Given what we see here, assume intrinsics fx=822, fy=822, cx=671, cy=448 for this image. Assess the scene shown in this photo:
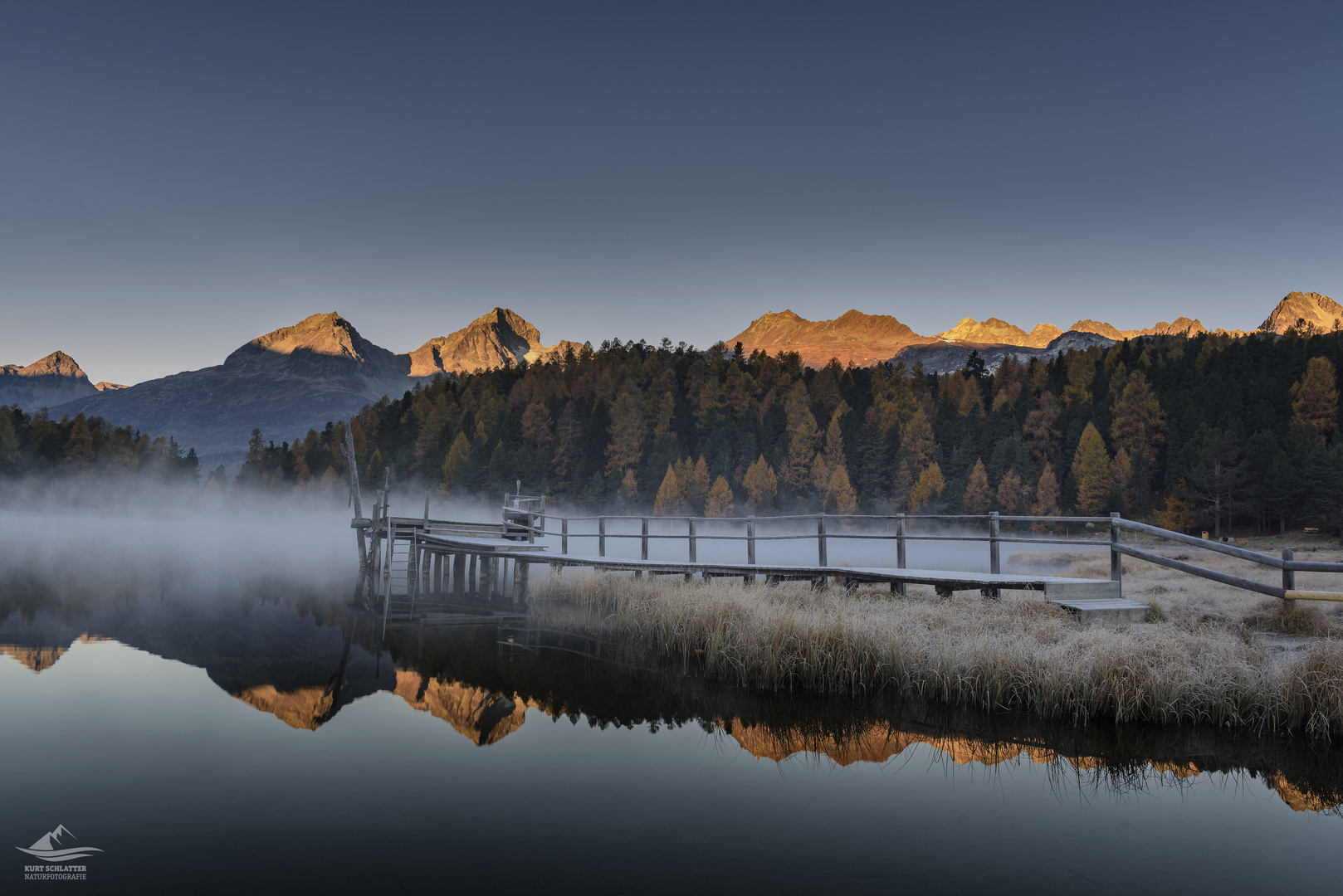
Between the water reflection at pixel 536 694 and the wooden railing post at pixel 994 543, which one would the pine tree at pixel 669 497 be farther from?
the wooden railing post at pixel 994 543

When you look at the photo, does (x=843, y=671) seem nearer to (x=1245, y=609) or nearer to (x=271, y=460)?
(x=1245, y=609)

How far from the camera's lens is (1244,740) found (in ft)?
28.1

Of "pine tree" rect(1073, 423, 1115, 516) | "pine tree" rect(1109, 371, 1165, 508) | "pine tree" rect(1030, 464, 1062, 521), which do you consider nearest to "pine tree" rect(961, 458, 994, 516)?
"pine tree" rect(1030, 464, 1062, 521)

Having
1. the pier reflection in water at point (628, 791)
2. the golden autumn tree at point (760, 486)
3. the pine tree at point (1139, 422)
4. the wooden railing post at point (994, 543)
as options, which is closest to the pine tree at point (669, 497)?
the golden autumn tree at point (760, 486)

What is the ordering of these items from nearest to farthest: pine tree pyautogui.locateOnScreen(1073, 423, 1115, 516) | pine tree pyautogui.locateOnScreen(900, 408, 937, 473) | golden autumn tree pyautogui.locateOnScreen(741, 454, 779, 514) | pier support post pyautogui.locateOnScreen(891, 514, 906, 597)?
pier support post pyautogui.locateOnScreen(891, 514, 906, 597), pine tree pyautogui.locateOnScreen(1073, 423, 1115, 516), golden autumn tree pyautogui.locateOnScreen(741, 454, 779, 514), pine tree pyautogui.locateOnScreen(900, 408, 937, 473)

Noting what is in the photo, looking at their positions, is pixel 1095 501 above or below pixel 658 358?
below

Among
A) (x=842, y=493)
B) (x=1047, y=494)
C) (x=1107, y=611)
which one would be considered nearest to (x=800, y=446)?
(x=842, y=493)

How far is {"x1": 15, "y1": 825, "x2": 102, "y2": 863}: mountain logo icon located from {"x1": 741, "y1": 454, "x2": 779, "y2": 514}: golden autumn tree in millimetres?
Answer: 76753

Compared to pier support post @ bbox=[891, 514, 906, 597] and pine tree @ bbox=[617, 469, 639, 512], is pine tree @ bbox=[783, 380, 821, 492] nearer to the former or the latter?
pine tree @ bbox=[617, 469, 639, 512]

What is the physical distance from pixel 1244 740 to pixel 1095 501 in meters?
70.3

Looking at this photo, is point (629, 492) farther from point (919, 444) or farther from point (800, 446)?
point (919, 444)

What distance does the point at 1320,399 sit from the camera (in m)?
73.9

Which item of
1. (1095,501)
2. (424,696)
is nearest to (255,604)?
(424,696)

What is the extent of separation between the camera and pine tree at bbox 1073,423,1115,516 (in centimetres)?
7169
